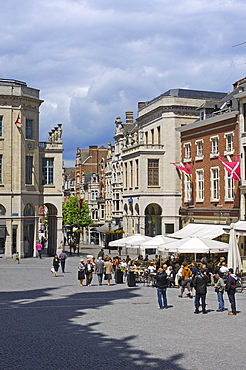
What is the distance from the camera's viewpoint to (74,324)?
17.9 metres

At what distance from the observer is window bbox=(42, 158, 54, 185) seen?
2153 inches

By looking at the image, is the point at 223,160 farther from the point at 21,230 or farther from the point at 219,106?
the point at 21,230

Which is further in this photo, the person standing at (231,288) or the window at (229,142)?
the window at (229,142)

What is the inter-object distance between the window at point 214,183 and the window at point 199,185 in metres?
2.00

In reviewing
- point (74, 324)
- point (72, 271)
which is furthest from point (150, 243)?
point (74, 324)

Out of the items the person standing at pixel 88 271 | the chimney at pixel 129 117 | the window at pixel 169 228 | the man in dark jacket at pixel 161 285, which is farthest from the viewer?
the chimney at pixel 129 117

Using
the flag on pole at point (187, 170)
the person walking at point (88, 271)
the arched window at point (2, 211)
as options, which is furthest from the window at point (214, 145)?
the arched window at point (2, 211)

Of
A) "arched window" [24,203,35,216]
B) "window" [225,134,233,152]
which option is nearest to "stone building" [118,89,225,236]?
"arched window" [24,203,35,216]

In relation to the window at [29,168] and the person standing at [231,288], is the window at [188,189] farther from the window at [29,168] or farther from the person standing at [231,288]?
the person standing at [231,288]

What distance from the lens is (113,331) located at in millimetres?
16578

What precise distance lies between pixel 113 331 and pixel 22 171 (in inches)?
1445

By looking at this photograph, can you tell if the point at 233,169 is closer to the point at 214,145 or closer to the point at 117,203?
the point at 214,145

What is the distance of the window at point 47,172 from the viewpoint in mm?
54688

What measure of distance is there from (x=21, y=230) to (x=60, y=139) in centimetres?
978
